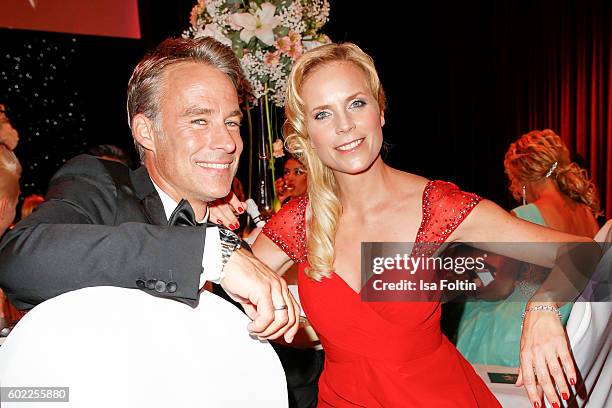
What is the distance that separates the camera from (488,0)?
353 inches

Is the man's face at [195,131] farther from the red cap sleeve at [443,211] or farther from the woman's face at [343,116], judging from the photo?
the red cap sleeve at [443,211]

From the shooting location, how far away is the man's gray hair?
171 cm

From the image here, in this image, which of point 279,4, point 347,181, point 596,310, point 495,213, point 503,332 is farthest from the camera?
point 503,332

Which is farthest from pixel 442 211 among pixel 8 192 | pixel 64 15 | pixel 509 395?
pixel 64 15

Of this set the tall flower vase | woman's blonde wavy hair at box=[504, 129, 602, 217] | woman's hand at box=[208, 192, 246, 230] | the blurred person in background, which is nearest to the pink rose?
the tall flower vase

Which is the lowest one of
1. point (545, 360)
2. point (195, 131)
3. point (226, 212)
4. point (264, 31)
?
point (545, 360)

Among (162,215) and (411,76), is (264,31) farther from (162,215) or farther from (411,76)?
(411,76)

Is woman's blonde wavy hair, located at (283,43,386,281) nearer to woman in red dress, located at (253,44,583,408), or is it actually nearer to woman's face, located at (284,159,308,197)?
woman in red dress, located at (253,44,583,408)

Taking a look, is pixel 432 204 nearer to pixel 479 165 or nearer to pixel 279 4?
pixel 279 4

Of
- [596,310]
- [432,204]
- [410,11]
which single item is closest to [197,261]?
[432,204]

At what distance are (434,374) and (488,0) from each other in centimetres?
836

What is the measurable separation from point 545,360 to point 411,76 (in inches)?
341

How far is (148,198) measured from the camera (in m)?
1.57

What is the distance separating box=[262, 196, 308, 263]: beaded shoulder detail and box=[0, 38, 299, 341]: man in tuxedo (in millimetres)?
399
